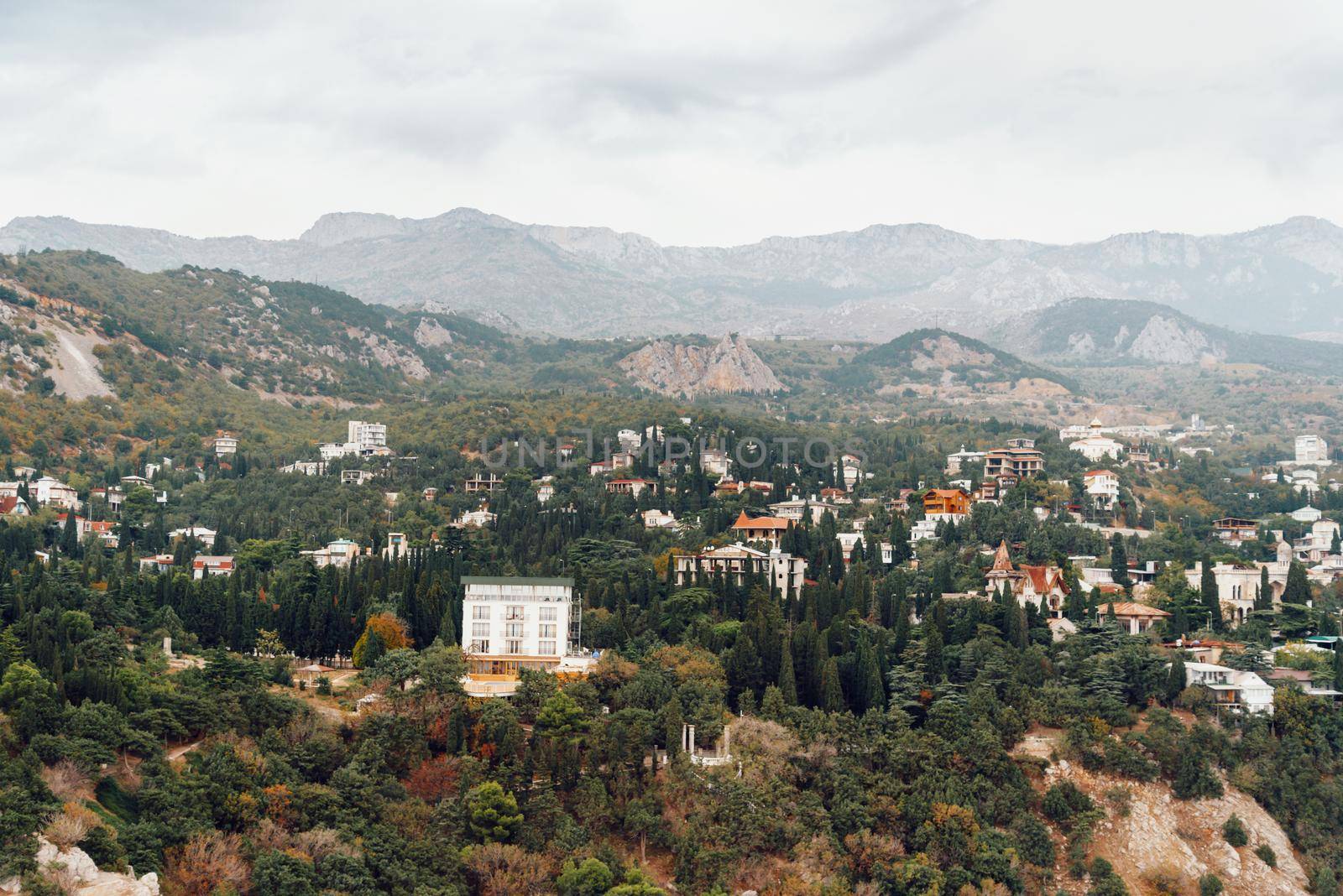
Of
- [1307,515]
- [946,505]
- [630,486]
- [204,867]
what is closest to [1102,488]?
[1307,515]

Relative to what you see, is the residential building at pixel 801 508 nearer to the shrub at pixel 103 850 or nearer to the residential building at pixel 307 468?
the residential building at pixel 307 468

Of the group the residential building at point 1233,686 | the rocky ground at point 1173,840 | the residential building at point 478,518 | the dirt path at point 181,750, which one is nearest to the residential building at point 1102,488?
the residential building at point 1233,686

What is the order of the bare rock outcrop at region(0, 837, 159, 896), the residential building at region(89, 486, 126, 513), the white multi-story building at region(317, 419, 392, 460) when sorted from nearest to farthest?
the bare rock outcrop at region(0, 837, 159, 896) < the residential building at region(89, 486, 126, 513) < the white multi-story building at region(317, 419, 392, 460)

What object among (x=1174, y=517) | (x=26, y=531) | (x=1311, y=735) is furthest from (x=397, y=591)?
(x=1174, y=517)

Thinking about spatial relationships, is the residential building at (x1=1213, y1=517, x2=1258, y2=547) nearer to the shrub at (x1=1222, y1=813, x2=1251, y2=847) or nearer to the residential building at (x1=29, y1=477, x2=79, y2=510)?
the shrub at (x1=1222, y1=813, x2=1251, y2=847)

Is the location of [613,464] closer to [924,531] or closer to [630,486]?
[630,486]

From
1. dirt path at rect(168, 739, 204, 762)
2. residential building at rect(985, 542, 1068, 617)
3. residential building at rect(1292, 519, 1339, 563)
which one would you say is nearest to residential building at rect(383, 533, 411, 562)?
dirt path at rect(168, 739, 204, 762)
